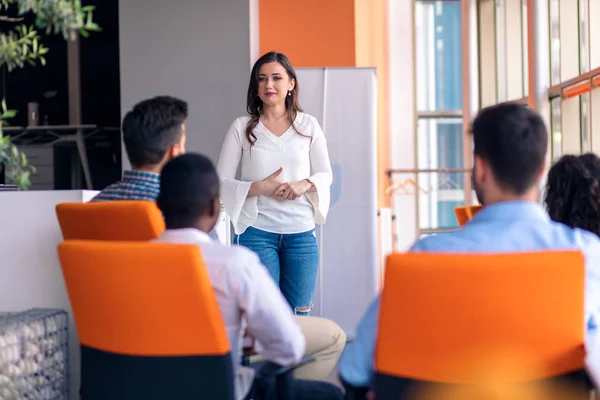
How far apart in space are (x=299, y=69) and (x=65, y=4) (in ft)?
9.82

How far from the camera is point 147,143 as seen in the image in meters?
2.24

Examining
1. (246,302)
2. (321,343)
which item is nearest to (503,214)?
(246,302)

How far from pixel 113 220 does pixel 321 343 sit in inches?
27.0

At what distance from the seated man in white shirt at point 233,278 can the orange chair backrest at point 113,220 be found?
245mm

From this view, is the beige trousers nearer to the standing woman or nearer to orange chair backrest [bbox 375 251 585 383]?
orange chair backrest [bbox 375 251 585 383]

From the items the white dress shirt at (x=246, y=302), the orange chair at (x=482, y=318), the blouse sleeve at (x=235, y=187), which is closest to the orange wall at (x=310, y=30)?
the blouse sleeve at (x=235, y=187)

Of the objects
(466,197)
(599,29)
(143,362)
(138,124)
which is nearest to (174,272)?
(143,362)

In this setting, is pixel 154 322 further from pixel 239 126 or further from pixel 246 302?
pixel 239 126

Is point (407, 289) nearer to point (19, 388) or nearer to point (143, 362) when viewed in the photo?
point (143, 362)

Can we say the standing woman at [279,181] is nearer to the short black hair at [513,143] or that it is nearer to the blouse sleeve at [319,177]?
the blouse sleeve at [319,177]

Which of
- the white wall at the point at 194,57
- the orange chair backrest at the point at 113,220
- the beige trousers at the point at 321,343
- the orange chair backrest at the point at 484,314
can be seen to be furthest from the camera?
the white wall at the point at 194,57

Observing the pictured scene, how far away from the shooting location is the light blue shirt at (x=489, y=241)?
57.0 inches

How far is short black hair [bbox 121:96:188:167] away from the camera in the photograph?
2223 millimetres

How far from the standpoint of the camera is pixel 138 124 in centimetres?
222
